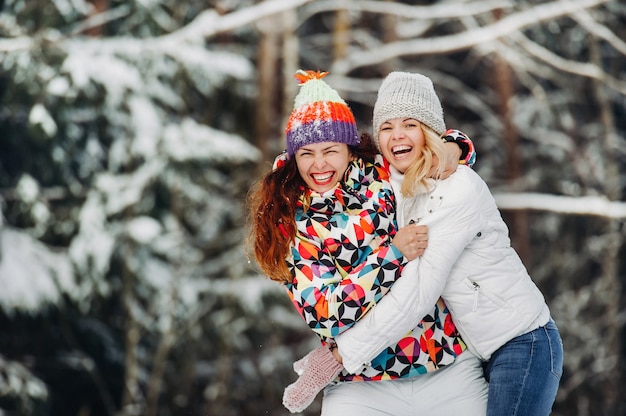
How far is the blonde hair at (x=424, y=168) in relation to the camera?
3.02 meters

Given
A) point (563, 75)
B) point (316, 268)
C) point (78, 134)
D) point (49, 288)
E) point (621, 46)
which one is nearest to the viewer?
point (316, 268)

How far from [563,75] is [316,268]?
10690mm

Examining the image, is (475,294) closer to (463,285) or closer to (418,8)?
(463,285)

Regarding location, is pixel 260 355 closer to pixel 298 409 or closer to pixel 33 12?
pixel 33 12

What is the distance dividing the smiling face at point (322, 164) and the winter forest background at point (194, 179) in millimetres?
6062

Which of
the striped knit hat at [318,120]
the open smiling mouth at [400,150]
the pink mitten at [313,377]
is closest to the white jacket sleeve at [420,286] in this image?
the pink mitten at [313,377]

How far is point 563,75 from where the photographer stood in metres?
12.8

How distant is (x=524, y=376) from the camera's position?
2945mm

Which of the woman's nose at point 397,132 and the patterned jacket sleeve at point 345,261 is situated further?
the woman's nose at point 397,132

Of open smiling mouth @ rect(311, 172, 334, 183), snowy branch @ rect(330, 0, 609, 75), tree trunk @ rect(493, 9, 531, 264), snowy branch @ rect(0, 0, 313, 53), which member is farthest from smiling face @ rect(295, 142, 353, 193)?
tree trunk @ rect(493, 9, 531, 264)

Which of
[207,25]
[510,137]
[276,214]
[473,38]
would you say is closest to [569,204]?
[510,137]

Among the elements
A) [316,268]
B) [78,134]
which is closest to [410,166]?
[316,268]

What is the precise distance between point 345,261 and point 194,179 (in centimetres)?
727

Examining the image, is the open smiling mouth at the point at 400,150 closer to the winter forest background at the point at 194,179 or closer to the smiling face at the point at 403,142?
the smiling face at the point at 403,142
